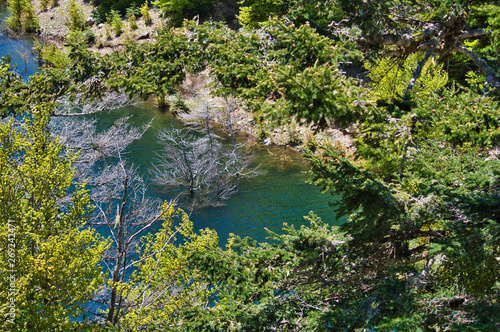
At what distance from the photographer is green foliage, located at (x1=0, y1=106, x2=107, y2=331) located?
18.9ft

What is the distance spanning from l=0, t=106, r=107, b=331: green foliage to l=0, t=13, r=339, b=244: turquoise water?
7.15 meters

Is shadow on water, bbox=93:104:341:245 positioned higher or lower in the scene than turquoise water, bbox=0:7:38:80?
lower

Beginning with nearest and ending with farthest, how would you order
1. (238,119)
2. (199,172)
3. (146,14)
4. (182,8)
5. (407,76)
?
(407,76) → (199,172) → (238,119) → (182,8) → (146,14)

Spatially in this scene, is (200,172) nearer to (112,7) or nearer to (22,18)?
(112,7)

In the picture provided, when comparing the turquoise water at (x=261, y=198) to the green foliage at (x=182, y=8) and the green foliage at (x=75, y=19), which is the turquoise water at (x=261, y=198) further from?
the green foliage at (x=75, y=19)

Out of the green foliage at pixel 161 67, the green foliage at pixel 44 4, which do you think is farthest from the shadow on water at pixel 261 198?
the green foliage at pixel 44 4

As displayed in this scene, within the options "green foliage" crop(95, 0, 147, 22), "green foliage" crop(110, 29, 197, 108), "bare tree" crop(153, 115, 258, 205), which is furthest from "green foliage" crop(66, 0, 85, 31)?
"green foliage" crop(110, 29, 197, 108)

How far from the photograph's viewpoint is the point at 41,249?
5.84 m

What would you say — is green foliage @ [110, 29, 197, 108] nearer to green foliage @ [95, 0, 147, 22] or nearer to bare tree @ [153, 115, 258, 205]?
bare tree @ [153, 115, 258, 205]

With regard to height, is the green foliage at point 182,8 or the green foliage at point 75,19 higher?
the green foliage at point 75,19

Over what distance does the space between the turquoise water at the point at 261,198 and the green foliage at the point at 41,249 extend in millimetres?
7154

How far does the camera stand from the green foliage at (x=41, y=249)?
5.77m

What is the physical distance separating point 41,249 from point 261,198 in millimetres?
11026

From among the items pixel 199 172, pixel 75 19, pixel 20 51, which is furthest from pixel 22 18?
pixel 199 172
